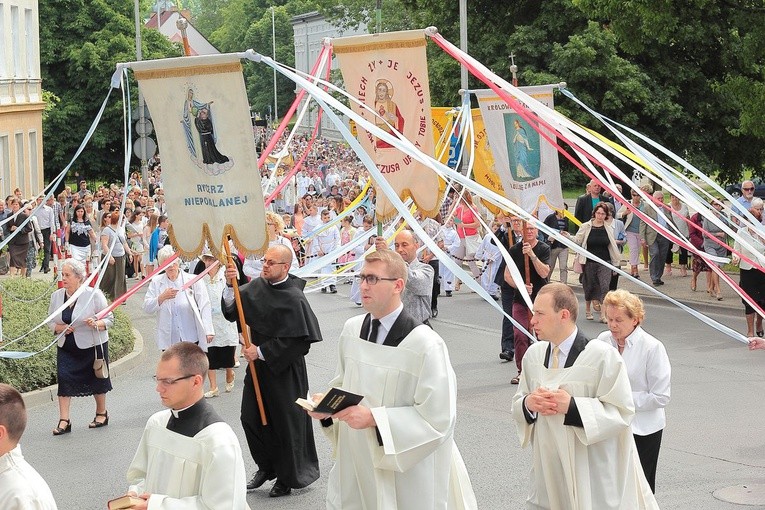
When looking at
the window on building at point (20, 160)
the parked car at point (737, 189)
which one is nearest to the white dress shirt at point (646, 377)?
the parked car at point (737, 189)

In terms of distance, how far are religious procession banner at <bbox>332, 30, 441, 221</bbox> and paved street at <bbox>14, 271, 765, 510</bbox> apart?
230 cm

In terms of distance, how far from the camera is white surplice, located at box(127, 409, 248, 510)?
523cm

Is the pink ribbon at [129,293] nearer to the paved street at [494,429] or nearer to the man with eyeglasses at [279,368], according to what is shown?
the man with eyeglasses at [279,368]

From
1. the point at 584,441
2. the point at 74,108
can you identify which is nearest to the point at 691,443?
the point at 584,441

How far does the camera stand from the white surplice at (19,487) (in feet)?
16.2

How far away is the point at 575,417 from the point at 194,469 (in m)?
2.24

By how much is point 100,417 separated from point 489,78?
5.36m

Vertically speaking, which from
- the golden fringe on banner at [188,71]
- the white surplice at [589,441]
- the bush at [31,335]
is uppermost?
the golden fringe on banner at [188,71]

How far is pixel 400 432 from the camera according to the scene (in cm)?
628

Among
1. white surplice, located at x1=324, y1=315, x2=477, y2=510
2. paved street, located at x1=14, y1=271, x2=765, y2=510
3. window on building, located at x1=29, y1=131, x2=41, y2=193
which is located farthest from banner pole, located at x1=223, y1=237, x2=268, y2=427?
window on building, located at x1=29, y1=131, x2=41, y2=193

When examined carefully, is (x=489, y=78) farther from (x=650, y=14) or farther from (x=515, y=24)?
(x=515, y=24)

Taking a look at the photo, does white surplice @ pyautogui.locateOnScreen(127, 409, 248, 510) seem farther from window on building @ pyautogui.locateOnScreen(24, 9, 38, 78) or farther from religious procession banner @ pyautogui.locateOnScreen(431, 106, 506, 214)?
window on building @ pyautogui.locateOnScreen(24, 9, 38, 78)

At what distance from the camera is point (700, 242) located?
20438mm

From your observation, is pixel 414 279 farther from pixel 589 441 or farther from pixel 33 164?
pixel 33 164
